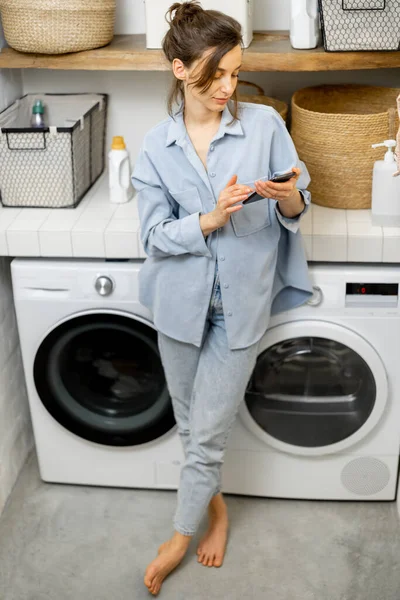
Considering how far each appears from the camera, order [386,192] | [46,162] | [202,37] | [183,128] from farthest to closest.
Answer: [46,162] → [386,192] → [183,128] → [202,37]

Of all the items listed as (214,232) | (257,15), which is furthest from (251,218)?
(257,15)

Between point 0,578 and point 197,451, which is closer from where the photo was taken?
point 197,451

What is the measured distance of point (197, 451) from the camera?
2.13m

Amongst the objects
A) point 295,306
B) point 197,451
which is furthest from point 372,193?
point 197,451

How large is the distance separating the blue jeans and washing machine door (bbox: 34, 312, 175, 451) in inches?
8.0

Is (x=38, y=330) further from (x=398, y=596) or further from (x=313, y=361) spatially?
(x=398, y=596)

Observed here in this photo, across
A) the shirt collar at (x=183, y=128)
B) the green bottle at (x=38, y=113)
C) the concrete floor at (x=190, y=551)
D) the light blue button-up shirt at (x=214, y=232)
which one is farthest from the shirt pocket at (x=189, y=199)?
the concrete floor at (x=190, y=551)

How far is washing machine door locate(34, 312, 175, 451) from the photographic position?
7.69 feet

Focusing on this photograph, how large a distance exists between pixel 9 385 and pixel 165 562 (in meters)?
0.75

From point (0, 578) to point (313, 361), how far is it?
1056mm

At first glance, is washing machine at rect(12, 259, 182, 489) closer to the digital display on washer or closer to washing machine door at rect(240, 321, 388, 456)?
washing machine door at rect(240, 321, 388, 456)

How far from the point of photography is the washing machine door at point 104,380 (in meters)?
2.34

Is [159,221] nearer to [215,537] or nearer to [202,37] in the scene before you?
[202,37]

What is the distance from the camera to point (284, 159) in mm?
1917
